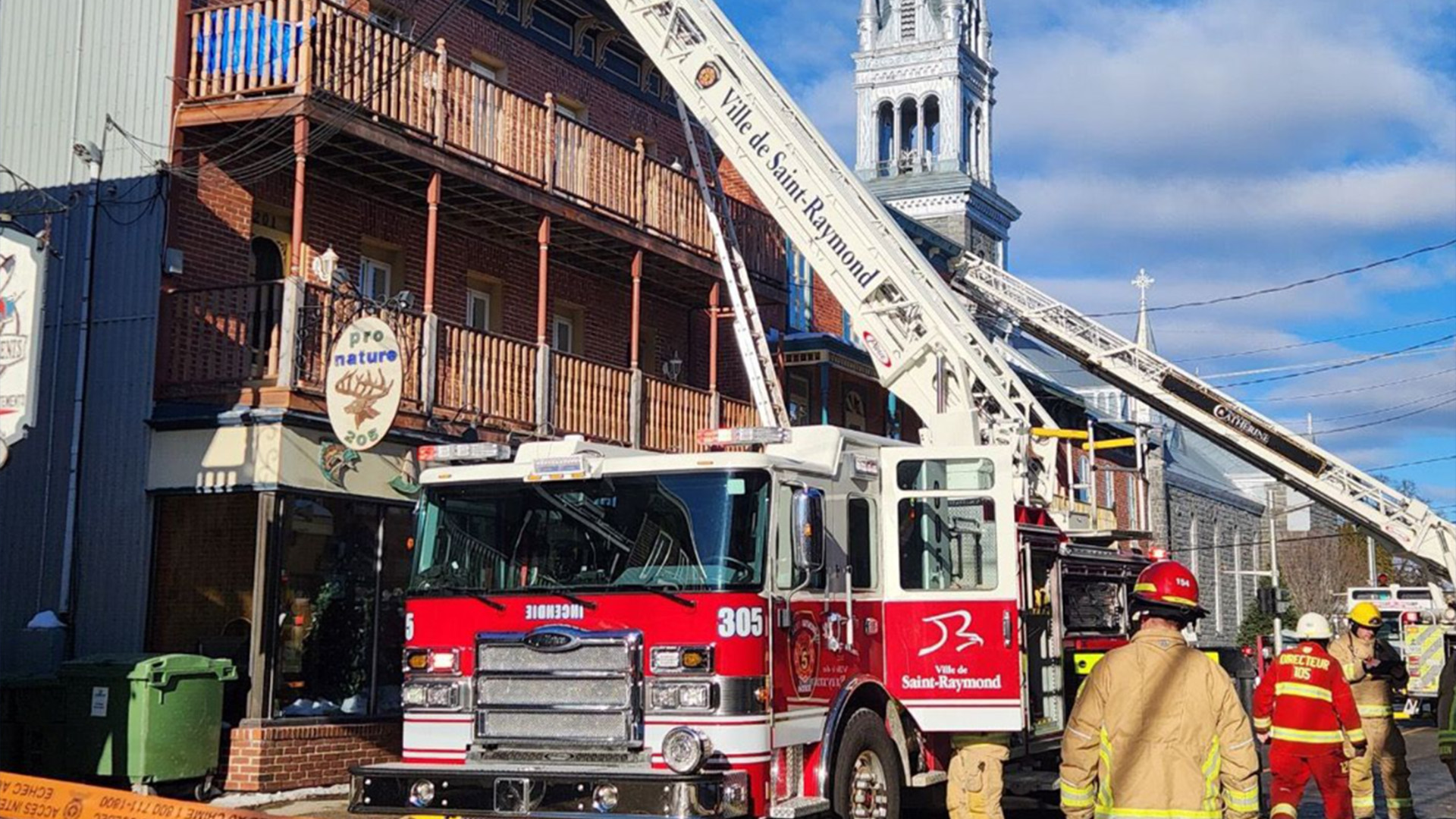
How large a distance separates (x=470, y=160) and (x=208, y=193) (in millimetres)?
2541

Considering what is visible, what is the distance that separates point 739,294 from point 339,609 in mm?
7140

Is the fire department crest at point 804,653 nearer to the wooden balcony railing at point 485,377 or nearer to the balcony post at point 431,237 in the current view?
the wooden balcony railing at point 485,377

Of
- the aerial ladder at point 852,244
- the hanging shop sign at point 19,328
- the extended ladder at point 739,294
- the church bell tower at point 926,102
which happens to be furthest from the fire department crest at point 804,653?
the church bell tower at point 926,102

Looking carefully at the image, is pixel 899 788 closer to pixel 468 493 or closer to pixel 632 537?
pixel 632 537

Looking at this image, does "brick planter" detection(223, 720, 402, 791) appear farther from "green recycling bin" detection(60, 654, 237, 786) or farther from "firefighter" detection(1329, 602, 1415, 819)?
"firefighter" detection(1329, 602, 1415, 819)

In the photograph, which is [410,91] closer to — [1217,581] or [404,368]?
[404,368]

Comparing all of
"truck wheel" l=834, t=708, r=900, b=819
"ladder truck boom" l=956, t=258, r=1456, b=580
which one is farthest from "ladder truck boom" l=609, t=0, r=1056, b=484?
"ladder truck boom" l=956, t=258, r=1456, b=580

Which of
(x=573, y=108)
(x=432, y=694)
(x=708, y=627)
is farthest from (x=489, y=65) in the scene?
(x=708, y=627)

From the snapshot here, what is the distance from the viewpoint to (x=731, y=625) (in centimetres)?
872

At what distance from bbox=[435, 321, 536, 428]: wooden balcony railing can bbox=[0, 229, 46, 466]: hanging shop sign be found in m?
4.28

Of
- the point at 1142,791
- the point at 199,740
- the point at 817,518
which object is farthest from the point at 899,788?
the point at 199,740

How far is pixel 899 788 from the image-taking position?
32.8ft

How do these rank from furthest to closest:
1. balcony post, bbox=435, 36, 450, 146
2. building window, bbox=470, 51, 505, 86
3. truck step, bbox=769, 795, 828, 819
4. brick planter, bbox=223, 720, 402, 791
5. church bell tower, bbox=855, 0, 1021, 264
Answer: church bell tower, bbox=855, 0, 1021, 264
building window, bbox=470, 51, 505, 86
balcony post, bbox=435, 36, 450, 146
brick planter, bbox=223, 720, 402, 791
truck step, bbox=769, 795, 828, 819

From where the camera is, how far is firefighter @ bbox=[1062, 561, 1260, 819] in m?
5.56
